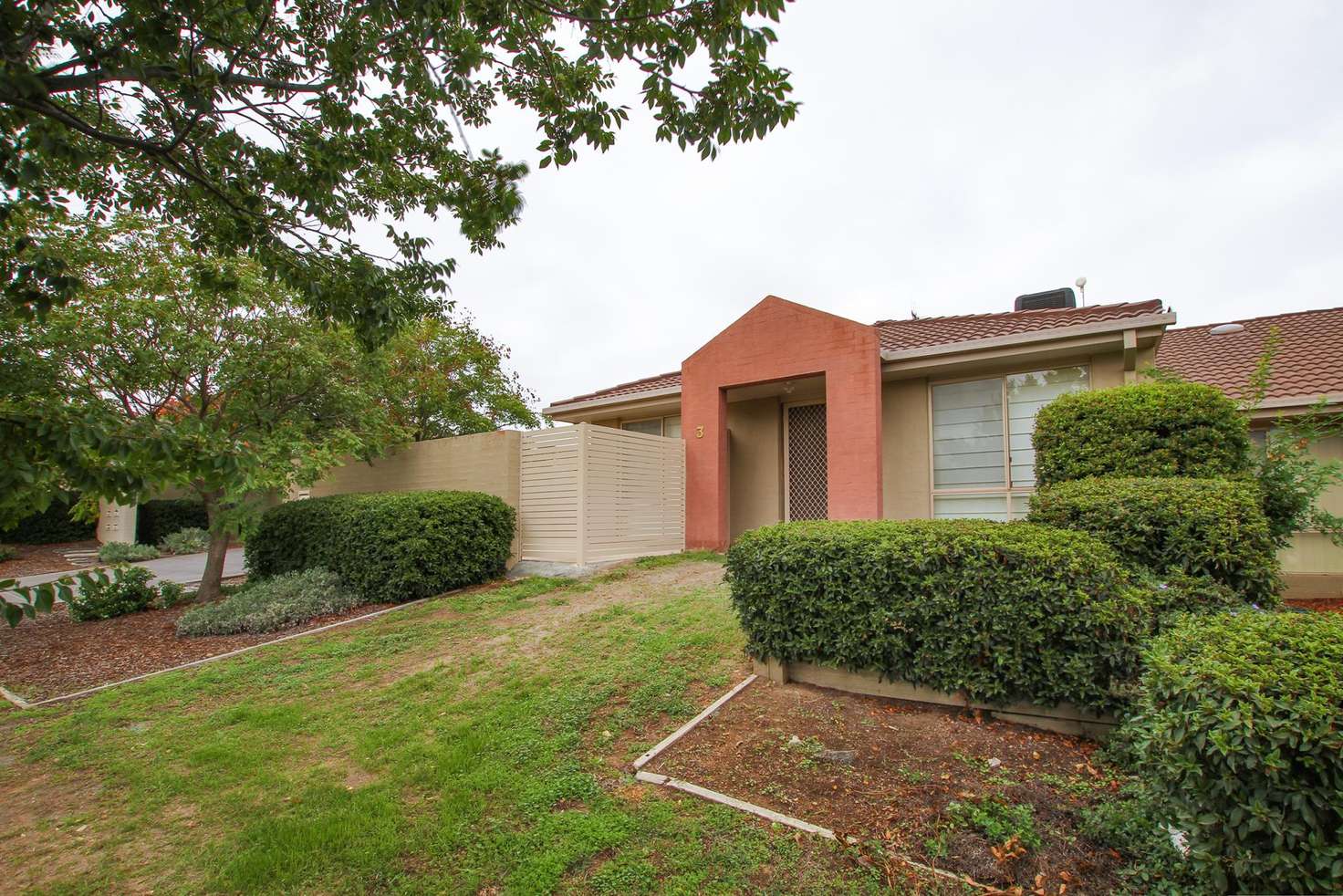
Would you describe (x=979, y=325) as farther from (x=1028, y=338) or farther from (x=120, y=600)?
(x=120, y=600)

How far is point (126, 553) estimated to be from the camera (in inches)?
684

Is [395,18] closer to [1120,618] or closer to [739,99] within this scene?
[739,99]

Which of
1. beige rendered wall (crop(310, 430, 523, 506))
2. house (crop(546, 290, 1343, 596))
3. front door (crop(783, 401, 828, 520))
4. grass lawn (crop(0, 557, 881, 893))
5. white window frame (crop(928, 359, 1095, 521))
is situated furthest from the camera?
front door (crop(783, 401, 828, 520))

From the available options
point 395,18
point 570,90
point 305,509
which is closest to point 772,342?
point 570,90

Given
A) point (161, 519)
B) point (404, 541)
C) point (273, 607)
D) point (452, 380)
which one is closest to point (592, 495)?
point (404, 541)

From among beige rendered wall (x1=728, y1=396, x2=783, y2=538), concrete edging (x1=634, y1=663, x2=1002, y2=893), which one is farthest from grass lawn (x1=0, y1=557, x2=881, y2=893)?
beige rendered wall (x1=728, y1=396, x2=783, y2=538)

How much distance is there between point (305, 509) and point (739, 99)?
407 inches

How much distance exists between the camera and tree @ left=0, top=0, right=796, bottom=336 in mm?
3271

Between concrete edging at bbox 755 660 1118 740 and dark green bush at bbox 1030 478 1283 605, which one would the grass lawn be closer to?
concrete edging at bbox 755 660 1118 740

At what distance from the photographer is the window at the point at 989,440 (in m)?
9.05

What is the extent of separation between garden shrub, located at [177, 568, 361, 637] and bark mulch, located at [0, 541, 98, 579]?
11.3 meters

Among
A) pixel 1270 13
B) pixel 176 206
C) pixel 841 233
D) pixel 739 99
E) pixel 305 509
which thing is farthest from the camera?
pixel 841 233

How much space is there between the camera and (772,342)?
418 inches

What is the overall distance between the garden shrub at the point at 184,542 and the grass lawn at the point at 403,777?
53.1 ft
